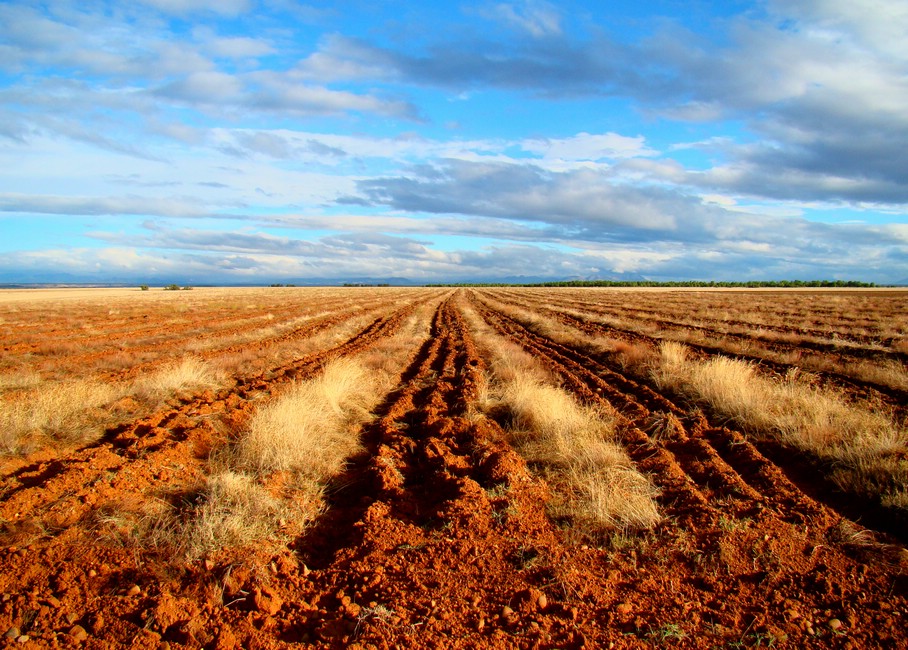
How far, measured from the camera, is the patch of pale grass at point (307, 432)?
6141 mm

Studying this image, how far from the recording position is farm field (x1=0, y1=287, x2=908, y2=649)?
134 inches

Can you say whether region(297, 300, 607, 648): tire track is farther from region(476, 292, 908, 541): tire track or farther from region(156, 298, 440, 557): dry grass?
region(476, 292, 908, 541): tire track

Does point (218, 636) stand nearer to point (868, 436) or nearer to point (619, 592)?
point (619, 592)

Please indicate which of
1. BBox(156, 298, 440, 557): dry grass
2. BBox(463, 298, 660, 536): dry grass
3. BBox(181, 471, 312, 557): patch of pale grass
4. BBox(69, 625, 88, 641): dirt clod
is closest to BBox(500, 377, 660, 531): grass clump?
BBox(463, 298, 660, 536): dry grass

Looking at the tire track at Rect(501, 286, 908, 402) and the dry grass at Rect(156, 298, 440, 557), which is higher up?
the tire track at Rect(501, 286, 908, 402)

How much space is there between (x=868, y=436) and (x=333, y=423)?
23.1 ft

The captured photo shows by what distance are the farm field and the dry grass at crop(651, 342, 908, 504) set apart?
0.04 m

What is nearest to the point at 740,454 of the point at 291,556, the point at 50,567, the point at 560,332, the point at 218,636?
the point at 291,556

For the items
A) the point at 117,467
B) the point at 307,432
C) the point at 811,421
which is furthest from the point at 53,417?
the point at 811,421

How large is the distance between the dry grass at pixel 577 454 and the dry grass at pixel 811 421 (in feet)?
6.75

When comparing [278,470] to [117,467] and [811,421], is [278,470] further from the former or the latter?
[811,421]

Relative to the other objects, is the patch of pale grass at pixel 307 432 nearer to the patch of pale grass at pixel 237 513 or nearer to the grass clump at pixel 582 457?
the patch of pale grass at pixel 237 513

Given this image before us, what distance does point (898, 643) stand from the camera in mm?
3188

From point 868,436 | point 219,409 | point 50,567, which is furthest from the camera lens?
point 219,409
